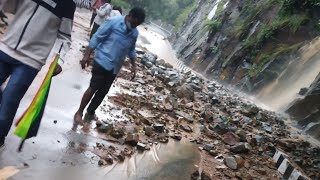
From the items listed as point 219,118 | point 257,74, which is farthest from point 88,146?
point 257,74

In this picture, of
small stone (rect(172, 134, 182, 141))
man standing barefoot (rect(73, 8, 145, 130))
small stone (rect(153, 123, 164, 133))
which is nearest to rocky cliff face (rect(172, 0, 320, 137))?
small stone (rect(172, 134, 182, 141))

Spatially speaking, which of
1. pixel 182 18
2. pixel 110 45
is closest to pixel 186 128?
pixel 110 45

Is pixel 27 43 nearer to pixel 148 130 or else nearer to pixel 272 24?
pixel 148 130

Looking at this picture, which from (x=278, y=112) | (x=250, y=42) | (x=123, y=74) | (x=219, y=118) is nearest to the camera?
(x=219, y=118)

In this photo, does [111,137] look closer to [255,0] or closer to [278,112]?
[278,112]

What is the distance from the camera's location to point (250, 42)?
18.0 m

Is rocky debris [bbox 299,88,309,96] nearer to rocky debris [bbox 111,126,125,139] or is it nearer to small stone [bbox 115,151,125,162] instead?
rocky debris [bbox 111,126,125,139]

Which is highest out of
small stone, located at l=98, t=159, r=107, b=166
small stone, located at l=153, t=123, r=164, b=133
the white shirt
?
the white shirt

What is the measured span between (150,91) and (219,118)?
1.87 meters

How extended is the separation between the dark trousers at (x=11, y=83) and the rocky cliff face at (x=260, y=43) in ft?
35.1

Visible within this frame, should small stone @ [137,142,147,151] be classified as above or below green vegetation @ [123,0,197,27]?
below

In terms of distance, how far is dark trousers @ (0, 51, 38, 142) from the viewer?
124 inches

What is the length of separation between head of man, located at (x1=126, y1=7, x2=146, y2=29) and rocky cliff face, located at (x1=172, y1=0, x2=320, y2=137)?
8.79 m

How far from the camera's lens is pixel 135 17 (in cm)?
500
